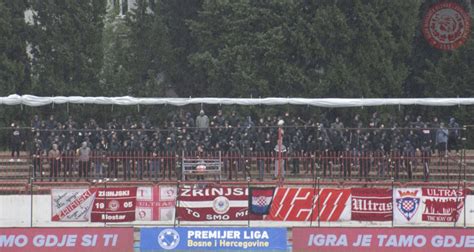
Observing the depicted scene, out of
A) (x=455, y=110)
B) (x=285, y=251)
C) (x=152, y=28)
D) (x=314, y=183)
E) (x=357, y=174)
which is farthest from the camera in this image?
(x=152, y=28)

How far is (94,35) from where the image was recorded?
48.5 m

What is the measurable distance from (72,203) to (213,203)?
389 centimetres

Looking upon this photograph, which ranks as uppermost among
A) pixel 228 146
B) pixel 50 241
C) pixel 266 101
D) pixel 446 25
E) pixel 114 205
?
pixel 446 25

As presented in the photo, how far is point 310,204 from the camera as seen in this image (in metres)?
27.5

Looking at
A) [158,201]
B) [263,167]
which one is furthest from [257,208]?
[263,167]

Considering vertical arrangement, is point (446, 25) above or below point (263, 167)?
above

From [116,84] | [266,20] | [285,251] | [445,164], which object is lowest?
[285,251]

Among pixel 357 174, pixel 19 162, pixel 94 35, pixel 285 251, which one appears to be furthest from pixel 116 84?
pixel 285 251

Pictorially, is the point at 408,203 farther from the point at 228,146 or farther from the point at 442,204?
the point at 228,146

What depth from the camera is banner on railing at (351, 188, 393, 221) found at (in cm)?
2725

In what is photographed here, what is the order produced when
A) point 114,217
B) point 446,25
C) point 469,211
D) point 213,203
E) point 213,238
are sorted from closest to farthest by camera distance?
point 213,238 < point 213,203 < point 114,217 < point 469,211 < point 446,25

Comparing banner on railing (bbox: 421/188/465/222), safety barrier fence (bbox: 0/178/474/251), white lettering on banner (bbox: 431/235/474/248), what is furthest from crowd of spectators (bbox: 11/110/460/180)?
white lettering on banner (bbox: 431/235/474/248)

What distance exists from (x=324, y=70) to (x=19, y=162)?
18.7 m

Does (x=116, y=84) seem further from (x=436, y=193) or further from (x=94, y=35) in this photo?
(x=436, y=193)
